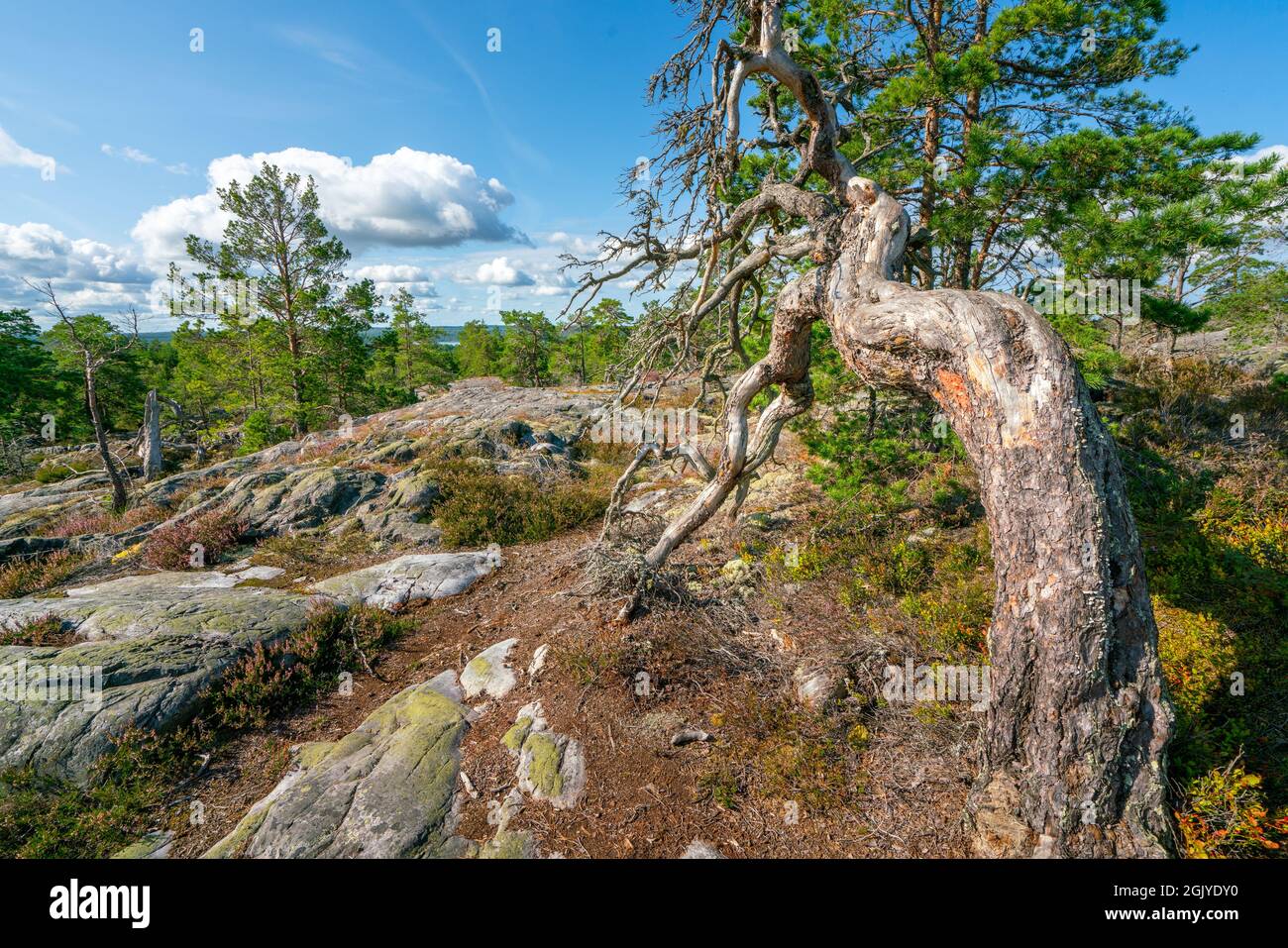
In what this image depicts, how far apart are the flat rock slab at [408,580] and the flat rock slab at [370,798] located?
3095mm

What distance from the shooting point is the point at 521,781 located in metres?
4.29

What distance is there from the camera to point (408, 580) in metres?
8.70

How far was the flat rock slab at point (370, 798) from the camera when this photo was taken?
3906 millimetres

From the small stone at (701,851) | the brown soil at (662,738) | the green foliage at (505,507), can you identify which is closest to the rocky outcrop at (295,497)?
the green foliage at (505,507)

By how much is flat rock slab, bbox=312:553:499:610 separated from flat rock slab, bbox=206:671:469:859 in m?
3.10

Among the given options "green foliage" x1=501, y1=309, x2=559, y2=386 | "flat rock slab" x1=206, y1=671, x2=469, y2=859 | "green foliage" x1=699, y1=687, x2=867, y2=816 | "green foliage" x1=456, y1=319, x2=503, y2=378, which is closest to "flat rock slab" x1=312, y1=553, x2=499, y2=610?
"flat rock slab" x1=206, y1=671, x2=469, y2=859

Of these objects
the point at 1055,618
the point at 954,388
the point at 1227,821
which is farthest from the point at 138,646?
the point at 1227,821

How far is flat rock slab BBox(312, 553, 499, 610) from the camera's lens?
8.29 m

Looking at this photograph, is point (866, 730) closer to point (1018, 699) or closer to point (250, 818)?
point (1018, 699)

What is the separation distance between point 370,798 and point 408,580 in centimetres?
490

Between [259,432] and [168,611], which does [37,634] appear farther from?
[259,432]
